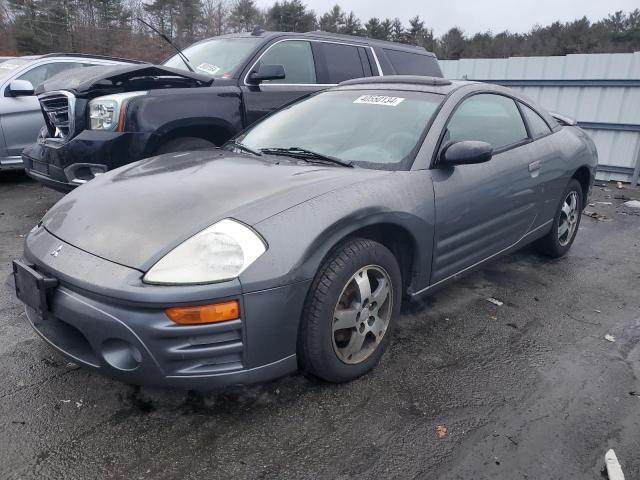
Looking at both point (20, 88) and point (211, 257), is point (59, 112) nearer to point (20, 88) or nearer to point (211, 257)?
point (20, 88)

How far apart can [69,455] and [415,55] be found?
19.5 feet

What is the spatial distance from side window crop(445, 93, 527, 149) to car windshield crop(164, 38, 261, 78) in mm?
2457

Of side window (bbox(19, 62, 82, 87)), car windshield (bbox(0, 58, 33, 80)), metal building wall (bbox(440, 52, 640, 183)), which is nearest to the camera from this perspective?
car windshield (bbox(0, 58, 33, 80))

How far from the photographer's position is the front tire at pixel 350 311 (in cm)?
218

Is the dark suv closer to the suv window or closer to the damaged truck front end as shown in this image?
the damaged truck front end

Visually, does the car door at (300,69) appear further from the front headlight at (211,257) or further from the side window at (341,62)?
the front headlight at (211,257)

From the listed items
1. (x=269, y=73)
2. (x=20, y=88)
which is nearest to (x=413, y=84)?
(x=269, y=73)

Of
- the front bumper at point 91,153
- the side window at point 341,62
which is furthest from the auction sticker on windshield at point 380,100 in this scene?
the side window at point 341,62

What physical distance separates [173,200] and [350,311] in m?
0.97

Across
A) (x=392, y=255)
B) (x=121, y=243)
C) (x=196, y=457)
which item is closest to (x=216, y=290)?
(x=121, y=243)

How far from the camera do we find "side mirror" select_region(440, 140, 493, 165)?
9.01ft

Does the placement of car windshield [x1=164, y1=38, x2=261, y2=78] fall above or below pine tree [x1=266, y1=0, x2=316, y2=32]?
below

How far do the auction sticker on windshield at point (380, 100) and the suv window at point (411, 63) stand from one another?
3049mm

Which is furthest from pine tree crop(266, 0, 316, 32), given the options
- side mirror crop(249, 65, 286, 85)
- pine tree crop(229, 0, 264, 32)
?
side mirror crop(249, 65, 286, 85)
